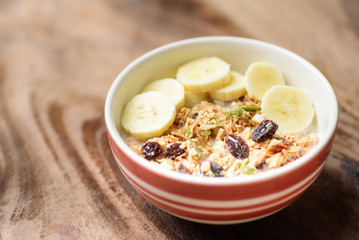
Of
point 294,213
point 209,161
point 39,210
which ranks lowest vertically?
point 39,210

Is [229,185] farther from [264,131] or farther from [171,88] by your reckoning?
[171,88]

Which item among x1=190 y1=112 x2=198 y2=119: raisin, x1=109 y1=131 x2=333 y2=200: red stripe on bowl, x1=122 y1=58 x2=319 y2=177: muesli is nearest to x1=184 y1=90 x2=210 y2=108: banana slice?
x1=122 y1=58 x2=319 y2=177: muesli

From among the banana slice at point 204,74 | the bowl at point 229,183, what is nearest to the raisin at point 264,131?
the bowl at point 229,183

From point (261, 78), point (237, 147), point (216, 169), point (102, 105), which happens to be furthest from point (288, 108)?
point (102, 105)

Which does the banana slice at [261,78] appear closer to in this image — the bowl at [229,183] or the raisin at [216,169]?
the bowl at [229,183]

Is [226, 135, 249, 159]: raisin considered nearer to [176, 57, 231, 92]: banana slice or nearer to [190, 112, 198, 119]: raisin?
[190, 112, 198, 119]: raisin

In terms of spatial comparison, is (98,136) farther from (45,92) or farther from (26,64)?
(26,64)

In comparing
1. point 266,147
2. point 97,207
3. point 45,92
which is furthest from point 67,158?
point 266,147

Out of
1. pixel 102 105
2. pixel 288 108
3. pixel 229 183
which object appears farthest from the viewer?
pixel 102 105
